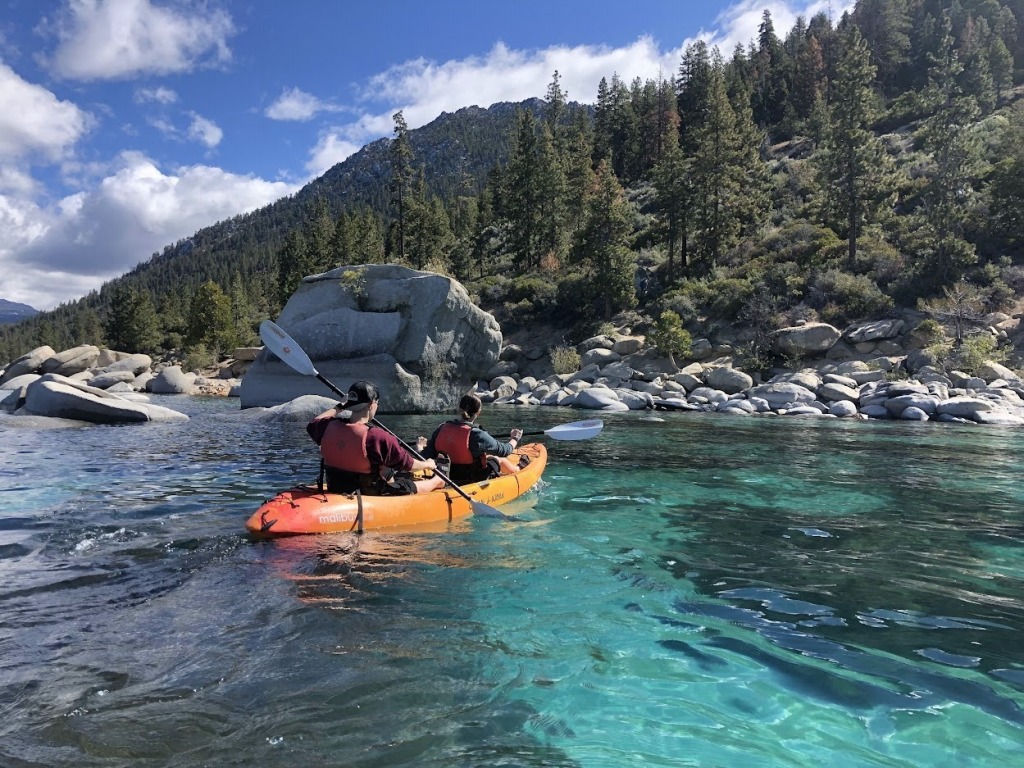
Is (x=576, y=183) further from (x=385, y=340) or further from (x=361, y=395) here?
(x=361, y=395)

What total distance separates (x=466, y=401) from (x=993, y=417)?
16.2 meters

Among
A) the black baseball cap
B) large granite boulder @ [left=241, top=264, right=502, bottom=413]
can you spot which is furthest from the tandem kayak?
large granite boulder @ [left=241, top=264, right=502, bottom=413]

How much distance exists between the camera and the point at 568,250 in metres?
44.7

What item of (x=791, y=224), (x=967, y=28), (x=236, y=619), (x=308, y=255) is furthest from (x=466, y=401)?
(x=967, y=28)

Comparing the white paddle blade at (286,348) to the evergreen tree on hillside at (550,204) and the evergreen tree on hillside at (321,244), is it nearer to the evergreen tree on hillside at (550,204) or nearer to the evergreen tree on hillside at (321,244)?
the evergreen tree on hillside at (550,204)

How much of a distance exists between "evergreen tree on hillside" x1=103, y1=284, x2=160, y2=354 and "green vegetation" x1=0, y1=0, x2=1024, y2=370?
0.18 metres

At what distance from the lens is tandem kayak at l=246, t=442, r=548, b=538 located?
6.26 metres

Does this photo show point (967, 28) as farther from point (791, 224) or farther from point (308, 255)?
point (308, 255)

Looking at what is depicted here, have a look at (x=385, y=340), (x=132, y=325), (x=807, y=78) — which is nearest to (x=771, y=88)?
(x=807, y=78)

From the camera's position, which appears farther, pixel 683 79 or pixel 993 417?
pixel 683 79

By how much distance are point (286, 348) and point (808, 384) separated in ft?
63.5

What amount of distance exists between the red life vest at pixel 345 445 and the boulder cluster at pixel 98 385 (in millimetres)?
13456

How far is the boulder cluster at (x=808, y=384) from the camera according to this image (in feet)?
62.3

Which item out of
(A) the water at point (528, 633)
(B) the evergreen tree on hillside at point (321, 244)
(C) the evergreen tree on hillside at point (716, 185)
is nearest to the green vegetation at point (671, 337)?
(C) the evergreen tree on hillside at point (716, 185)
